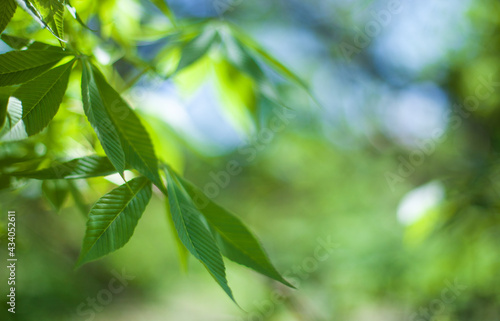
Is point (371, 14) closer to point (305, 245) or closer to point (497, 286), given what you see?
point (305, 245)

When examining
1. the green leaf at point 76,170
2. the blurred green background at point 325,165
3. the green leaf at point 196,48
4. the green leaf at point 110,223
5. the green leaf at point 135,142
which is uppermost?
the blurred green background at point 325,165

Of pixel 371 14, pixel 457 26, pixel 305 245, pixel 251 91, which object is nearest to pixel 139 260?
pixel 305 245

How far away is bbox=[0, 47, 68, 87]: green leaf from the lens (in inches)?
8.9

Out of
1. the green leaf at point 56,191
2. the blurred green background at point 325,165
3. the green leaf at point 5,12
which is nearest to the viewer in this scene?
the green leaf at point 5,12

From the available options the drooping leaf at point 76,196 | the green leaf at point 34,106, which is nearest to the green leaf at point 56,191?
the drooping leaf at point 76,196

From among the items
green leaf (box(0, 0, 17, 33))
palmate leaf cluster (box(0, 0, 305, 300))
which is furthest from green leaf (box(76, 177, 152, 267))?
green leaf (box(0, 0, 17, 33))

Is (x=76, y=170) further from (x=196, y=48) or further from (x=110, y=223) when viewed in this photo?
(x=196, y=48)

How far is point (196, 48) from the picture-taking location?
0.39m

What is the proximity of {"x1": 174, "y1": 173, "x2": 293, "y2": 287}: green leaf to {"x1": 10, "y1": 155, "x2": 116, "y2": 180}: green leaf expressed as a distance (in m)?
0.05

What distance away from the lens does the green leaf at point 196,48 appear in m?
0.36

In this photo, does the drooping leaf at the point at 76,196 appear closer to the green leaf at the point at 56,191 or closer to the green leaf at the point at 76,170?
the green leaf at the point at 56,191

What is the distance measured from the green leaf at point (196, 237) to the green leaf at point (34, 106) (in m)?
0.08

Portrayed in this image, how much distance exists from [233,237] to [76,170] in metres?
0.11

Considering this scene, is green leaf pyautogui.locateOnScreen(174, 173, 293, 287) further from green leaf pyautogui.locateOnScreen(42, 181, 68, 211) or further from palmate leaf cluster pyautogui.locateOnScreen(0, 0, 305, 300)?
green leaf pyautogui.locateOnScreen(42, 181, 68, 211)
